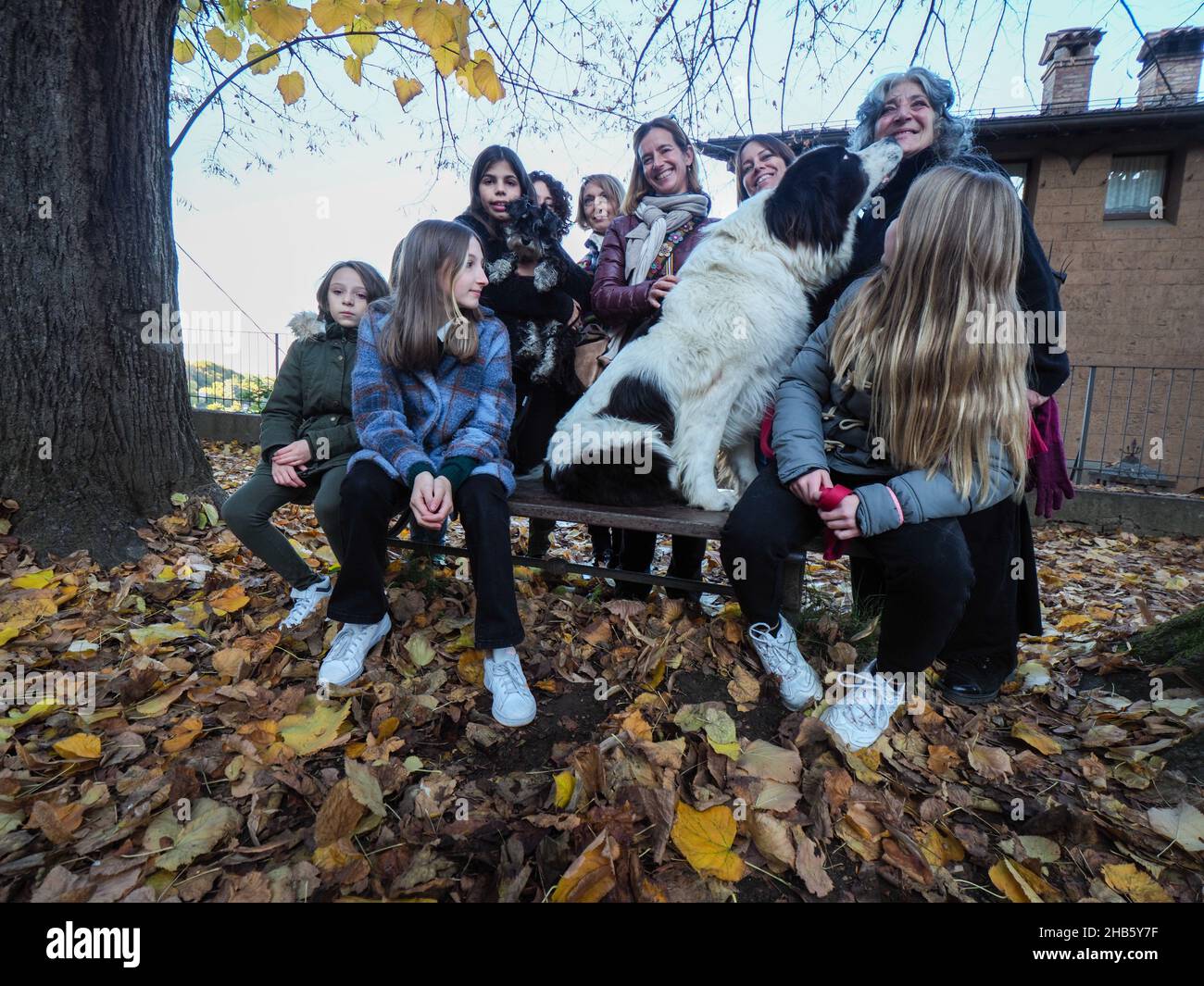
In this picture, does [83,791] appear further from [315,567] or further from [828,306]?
[828,306]

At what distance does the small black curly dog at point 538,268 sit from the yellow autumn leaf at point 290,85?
1.53 metres

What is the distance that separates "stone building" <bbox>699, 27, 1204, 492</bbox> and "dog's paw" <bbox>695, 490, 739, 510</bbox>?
8853 mm

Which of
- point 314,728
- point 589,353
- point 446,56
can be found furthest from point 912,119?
point 314,728

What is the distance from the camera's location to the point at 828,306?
8.84 ft

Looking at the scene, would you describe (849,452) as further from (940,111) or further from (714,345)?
(940,111)

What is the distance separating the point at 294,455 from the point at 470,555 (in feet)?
3.06

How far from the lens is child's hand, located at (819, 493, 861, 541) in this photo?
6.19ft

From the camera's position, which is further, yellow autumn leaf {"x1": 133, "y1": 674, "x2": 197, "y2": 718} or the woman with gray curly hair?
the woman with gray curly hair

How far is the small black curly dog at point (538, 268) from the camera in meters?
2.94

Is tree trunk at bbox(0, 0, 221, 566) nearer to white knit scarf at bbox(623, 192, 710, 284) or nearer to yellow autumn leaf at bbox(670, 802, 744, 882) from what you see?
white knit scarf at bbox(623, 192, 710, 284)

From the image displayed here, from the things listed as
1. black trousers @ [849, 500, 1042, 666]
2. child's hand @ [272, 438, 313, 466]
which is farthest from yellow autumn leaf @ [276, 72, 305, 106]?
black trousers @ [849, 500, 1042, 666]

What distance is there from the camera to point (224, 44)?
3797 mm

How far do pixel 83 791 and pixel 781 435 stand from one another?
2.19m
